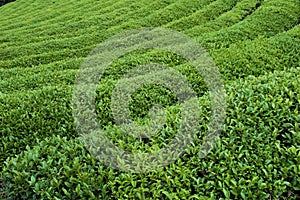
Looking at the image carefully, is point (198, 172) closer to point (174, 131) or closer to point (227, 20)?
point (174, 131)

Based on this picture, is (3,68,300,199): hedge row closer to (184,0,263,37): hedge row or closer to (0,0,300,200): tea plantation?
(0,0,300,200): tea plantation

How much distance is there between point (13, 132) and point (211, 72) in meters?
4.06

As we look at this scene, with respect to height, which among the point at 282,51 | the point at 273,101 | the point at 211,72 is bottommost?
the point at 282,51

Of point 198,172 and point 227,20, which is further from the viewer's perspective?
point 227,20

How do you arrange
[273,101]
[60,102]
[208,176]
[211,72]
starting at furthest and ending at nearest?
[211,72] < [60,102] < [273,101] < [208,176]

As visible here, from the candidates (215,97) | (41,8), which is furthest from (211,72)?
(41,8)

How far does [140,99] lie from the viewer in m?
5.50

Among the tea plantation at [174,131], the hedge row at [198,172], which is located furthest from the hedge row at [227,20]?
the hedge row at [198,172]

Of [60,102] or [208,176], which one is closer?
[208,176]

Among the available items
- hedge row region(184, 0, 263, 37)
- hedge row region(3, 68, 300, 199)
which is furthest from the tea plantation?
hedge row region(184, 0, 263, 37)

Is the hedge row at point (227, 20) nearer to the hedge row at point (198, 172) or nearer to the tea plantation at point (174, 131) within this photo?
the tea plantation at point (174, 131)

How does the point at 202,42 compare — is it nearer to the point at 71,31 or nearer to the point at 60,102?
the point at 60,102

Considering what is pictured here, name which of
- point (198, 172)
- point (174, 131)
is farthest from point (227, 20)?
point (198, 172)

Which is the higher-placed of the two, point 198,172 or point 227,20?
point 198,172
